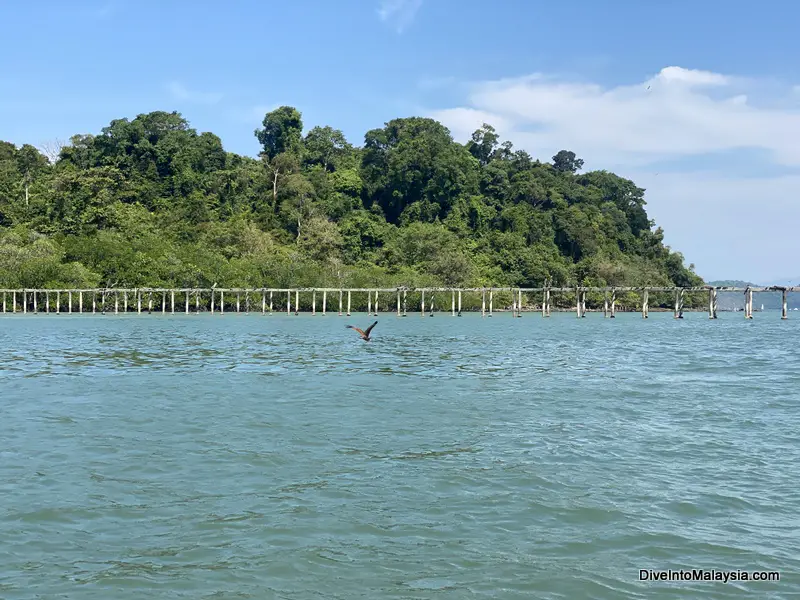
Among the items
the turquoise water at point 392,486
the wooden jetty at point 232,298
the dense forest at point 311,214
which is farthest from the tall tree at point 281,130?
the turquoise water at point 392,486

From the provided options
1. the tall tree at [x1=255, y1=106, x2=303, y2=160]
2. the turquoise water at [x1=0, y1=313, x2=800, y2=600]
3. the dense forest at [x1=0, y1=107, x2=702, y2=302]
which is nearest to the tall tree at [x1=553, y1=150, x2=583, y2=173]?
the dense forest at [x1=0, y1=107, x2=702, y2=302]

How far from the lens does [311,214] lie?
365 feet

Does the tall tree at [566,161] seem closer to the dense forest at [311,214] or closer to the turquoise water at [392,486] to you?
the dense forest at [311,214]

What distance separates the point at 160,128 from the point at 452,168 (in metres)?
42.1

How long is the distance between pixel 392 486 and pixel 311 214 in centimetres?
10123

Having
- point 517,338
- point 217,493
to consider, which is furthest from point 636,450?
point 517,338

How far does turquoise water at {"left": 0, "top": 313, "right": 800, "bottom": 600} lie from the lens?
8.34 metres

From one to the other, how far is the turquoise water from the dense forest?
212 ft

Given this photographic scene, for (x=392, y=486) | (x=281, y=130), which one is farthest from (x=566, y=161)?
(x=392, y=486)

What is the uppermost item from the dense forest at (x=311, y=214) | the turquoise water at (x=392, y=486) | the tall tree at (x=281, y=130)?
the tall tree at (x=281, y=130)

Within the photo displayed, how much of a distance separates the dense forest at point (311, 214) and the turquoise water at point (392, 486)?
64.6m

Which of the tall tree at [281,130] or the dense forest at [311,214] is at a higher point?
the tall tree at [281,130]

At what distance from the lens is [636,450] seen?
14.3m

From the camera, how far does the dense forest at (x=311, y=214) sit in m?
88.5
